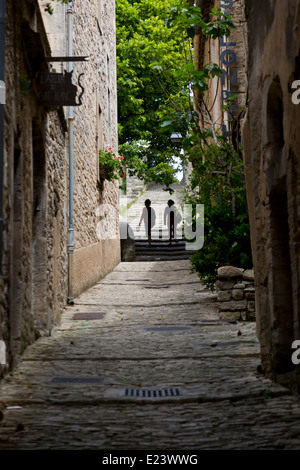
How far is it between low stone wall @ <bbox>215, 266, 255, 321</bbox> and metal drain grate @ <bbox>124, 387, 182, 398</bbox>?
3813 mm

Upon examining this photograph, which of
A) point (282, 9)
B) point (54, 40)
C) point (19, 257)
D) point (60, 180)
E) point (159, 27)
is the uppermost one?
point (159, 27)

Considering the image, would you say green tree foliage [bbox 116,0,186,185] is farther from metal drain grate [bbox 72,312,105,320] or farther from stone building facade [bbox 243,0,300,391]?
stone building facade [bbox 243,0,300,391]

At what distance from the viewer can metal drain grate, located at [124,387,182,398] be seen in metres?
5.06

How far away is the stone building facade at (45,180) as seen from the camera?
5898 millimetres

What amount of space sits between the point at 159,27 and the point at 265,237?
79.5 feet

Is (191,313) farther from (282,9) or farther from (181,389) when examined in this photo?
(282,9)

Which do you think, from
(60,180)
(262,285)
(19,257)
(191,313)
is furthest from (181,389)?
(60,180)

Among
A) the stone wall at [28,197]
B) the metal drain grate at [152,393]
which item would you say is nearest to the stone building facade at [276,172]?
the metal drain grate at [152,393]

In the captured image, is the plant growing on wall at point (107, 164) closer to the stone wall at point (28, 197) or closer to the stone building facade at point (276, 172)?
the stone wall at point (28, 197)

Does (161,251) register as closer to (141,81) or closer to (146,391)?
(141,81)

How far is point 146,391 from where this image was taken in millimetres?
5227

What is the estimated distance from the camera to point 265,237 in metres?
5.70

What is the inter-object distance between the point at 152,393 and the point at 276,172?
6.52 ft

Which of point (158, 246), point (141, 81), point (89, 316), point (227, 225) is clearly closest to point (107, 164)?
point (158, 246)
